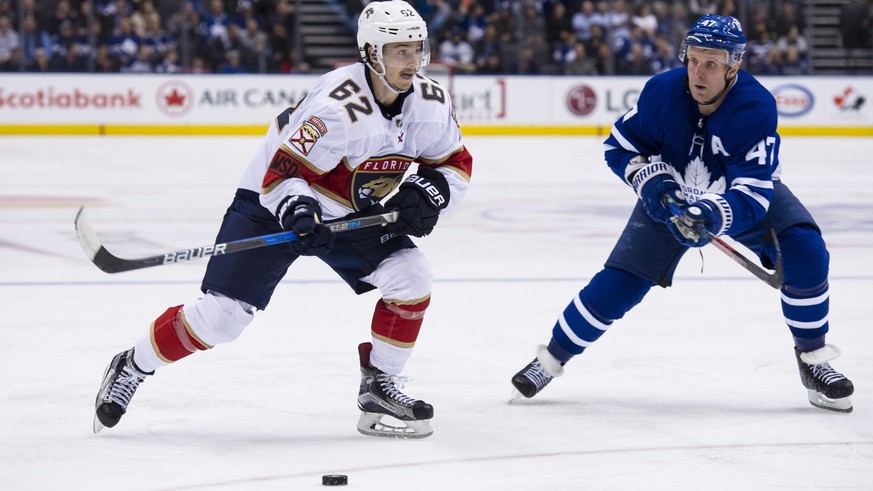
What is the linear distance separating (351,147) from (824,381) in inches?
54.6

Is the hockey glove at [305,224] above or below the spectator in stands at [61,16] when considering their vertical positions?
above

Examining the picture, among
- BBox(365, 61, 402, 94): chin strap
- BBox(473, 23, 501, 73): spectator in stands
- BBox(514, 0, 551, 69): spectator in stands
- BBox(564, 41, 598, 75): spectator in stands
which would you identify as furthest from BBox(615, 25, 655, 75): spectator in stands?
BBox(365, 61, 402, 94): chin strap

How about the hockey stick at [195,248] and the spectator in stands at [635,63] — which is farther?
the spectator in stands at [635,63]

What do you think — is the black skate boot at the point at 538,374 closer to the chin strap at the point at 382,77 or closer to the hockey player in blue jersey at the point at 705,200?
the hockey player in blue jersey at the point at 705,200

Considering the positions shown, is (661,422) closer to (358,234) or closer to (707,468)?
(707,468)

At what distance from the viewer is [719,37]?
10.5 ft

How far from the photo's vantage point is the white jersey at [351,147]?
2.99m

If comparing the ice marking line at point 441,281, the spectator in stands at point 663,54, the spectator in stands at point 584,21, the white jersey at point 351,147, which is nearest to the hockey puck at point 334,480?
the white jersey at point 351,147

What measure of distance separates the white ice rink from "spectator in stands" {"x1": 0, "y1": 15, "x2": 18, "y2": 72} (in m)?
6.05

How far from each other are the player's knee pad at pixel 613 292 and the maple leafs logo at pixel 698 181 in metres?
0.26

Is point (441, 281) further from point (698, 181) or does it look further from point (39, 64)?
point (39, 64)

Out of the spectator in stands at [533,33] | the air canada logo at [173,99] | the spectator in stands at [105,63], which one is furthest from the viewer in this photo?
the spectator in stands at [533,33]

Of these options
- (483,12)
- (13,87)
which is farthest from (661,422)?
(483,12)

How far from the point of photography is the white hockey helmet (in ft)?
9.80
